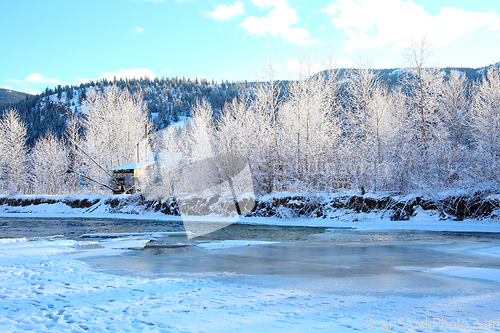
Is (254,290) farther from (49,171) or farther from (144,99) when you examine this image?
(144,99)

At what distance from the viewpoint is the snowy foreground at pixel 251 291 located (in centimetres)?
339

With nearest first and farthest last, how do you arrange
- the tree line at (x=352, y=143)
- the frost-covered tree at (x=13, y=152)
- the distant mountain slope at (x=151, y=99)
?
1. the tree line at (x=352, y=143)
2. the frost-covered tree at (x=13, y=152)
3. the distant mountain slope at (x=151, y=99)

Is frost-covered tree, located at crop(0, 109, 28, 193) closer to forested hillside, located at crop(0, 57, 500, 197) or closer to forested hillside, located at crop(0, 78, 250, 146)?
forested hillside, located at crop(0, 57, 500, 197)

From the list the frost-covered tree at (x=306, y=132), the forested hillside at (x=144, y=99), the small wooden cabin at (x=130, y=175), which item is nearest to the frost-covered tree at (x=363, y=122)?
the frost-covered tree at (x=306, y=132)

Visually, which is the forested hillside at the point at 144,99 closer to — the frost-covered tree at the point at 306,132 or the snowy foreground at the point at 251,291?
the frost-covered tree at the point at 306,132

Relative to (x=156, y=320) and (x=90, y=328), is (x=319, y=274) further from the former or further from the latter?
(x=90, y=328)

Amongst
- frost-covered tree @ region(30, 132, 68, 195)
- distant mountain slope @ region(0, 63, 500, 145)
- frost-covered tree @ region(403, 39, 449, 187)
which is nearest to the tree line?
frost-covered tree @ region(403, 39, 449, 187)

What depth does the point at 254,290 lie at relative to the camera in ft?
15.4

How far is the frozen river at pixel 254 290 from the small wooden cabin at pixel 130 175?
61.7 feet

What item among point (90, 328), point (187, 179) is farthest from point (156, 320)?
point (187, 179)

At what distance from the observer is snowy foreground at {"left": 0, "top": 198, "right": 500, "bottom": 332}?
3.39 m

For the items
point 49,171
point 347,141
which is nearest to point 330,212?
point 347,141

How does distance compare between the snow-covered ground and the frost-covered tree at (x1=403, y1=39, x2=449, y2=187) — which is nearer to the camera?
the snow-covered ground

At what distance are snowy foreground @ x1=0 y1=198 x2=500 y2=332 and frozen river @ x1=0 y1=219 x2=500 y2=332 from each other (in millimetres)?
14
